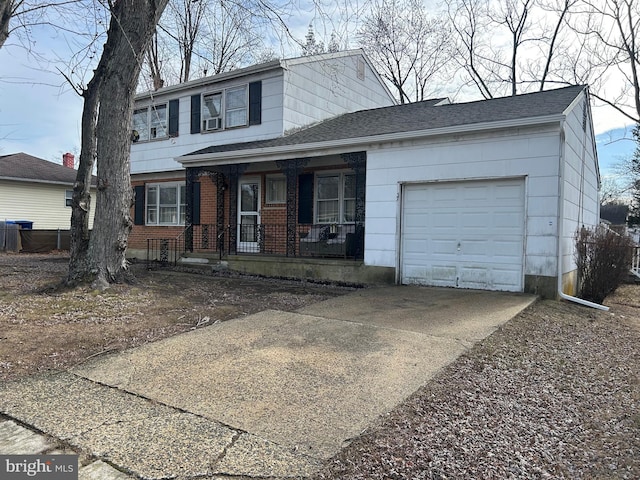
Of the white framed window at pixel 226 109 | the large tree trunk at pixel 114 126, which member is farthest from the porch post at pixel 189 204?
the large tree trunk at pixel 114 126

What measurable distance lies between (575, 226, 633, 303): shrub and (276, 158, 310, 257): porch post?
20.8ft

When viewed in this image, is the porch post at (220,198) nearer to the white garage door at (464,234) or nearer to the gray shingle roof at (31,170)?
the white garage door at (464,234)

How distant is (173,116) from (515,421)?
14.7 m

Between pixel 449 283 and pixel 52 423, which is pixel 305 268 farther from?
pixel 52 423

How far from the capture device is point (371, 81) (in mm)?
16719

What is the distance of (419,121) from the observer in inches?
392

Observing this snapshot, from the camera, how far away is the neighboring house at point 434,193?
7898 millimetres

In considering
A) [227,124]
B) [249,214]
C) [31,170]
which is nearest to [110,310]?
[249,214]

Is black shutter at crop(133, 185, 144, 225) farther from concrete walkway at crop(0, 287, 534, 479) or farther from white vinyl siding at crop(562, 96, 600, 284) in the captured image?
white vinyl siding at crop(562, 96, 600, 284)

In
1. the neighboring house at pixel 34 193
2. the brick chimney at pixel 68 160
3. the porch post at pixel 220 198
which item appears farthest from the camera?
the brick chimney at pixel 68 160

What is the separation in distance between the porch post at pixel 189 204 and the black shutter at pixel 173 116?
283 cm

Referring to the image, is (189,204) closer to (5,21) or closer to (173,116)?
(173,116)

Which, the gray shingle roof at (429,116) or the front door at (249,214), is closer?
the gray shingle roof at (429,116)

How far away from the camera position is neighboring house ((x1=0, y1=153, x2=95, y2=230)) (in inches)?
802
